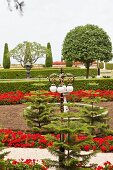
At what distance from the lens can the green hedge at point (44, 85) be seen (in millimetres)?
22953

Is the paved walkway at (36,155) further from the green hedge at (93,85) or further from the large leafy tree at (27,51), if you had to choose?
the large leafy tree at (27,51)

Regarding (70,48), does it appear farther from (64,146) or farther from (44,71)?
(64,146)

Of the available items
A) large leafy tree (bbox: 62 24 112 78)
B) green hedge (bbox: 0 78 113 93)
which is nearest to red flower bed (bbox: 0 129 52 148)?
green hedge (bbox: 0 78 113 93)

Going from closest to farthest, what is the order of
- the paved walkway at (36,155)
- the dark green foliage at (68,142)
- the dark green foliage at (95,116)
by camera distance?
the dark green foliage at (68,142) < the paved walkway at (36,155) < the dark green foliage at (95,116)

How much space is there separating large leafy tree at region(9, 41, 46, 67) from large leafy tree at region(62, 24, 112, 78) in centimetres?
804

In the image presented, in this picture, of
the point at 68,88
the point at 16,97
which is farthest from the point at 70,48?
the point at 68,88

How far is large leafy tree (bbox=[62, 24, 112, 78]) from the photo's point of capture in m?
36.8

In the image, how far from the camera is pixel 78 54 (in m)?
36.7

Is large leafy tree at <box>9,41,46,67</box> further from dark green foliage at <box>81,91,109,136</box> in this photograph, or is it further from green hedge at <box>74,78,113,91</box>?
dark green foliage at <box>81,91,109,136</box>

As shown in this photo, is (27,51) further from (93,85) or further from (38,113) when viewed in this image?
(38,113)

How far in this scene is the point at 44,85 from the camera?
22.7 metres

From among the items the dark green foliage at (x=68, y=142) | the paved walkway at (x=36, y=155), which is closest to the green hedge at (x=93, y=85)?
the paved walkway at (x=36, y=155)

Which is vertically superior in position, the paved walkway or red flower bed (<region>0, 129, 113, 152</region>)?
red flower bed (<region>0, 129, 113, 152</region>)

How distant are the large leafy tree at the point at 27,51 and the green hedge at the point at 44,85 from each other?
2230 cm
